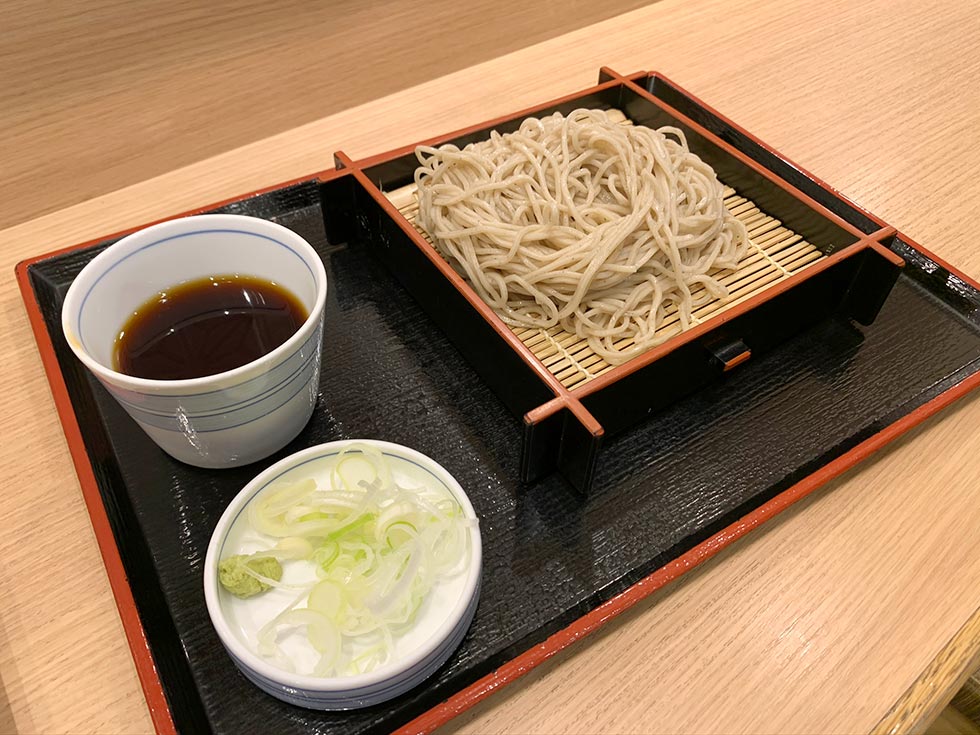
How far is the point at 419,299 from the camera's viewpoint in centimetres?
116

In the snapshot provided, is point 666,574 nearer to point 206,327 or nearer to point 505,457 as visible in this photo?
point 505,457

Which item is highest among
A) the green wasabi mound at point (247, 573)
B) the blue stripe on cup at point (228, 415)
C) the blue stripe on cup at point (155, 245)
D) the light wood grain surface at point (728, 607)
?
the blue stripe on cup at point (155, 245)

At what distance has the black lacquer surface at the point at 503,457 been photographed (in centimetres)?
81

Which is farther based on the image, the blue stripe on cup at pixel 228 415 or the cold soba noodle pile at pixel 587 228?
the cold soba noodle pile at pixel 587 228

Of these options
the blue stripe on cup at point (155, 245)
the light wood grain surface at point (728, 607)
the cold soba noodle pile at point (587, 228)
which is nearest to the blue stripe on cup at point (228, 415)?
the blue stripe on cup at point (155, 245)

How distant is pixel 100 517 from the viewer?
88 cm

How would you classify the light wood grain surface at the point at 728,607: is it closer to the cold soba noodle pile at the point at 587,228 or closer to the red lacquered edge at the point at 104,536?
the red lacquered edge at the point at 104,536

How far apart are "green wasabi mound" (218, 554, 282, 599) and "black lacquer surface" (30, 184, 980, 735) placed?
0.27 feet

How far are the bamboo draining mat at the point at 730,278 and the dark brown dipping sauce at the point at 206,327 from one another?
1.04 ft

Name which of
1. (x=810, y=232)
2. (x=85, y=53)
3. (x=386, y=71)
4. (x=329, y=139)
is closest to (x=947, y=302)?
(x=810, y=232)

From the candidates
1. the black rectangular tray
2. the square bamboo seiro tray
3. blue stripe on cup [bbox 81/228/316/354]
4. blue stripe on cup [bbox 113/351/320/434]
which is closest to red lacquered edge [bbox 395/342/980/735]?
the black rectangular tray

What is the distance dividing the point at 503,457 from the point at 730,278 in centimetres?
48

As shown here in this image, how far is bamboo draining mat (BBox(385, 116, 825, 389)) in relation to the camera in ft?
3.47

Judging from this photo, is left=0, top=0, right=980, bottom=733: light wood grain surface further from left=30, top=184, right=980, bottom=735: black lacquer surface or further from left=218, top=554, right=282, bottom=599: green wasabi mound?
left=218, top=554, right=282, bottom=599: green wasabi mound
